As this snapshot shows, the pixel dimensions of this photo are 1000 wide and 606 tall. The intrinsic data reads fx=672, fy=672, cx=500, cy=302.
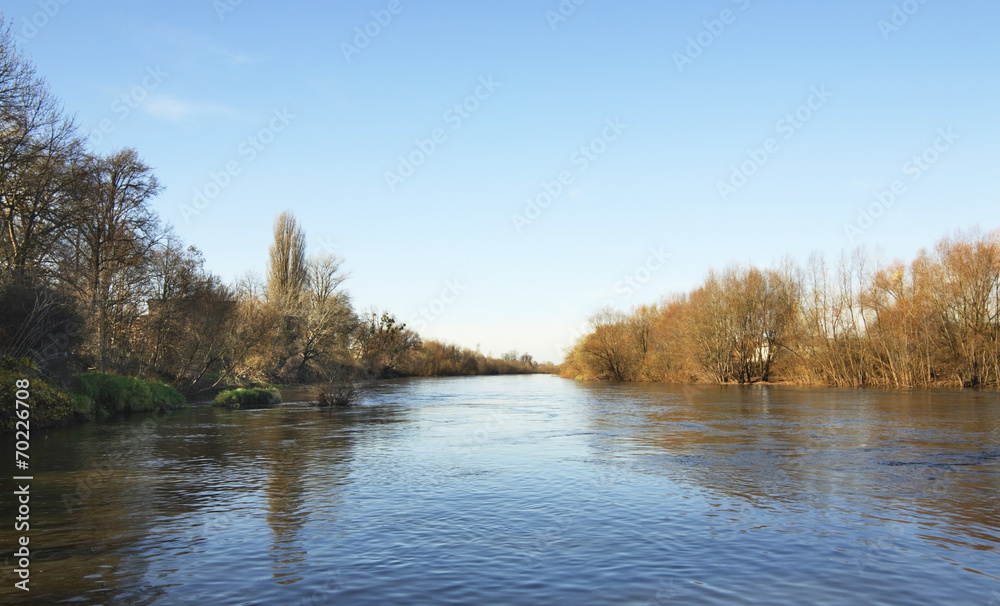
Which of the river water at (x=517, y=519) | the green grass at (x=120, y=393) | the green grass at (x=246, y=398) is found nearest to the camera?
the river water at (x=517, y=519)

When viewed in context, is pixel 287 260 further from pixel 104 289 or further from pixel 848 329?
pixel 848 329

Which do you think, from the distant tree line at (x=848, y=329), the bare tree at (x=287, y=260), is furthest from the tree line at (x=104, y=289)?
the distant tree line at (x=848, y=329)

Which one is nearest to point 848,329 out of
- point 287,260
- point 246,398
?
point 246,398

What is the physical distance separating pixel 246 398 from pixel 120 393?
8.30 metres

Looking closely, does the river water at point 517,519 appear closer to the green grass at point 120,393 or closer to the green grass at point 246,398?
the green grass at point 120,393

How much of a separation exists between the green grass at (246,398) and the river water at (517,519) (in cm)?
1514

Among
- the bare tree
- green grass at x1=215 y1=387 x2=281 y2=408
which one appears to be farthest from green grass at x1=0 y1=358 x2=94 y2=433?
the bare tree

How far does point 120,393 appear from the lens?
3094cm

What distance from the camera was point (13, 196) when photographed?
83.6 ft

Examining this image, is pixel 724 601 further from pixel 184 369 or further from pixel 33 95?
pixel 184 369

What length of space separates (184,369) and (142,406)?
9.41 m

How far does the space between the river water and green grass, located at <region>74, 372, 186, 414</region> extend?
22.9 feet

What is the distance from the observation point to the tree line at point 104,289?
80.3ft

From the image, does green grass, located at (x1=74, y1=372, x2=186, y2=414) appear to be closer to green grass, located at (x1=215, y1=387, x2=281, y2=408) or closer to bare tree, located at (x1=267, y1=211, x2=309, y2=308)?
green grass, located at (x1=215, y1=387, x2=281, y2=408)
